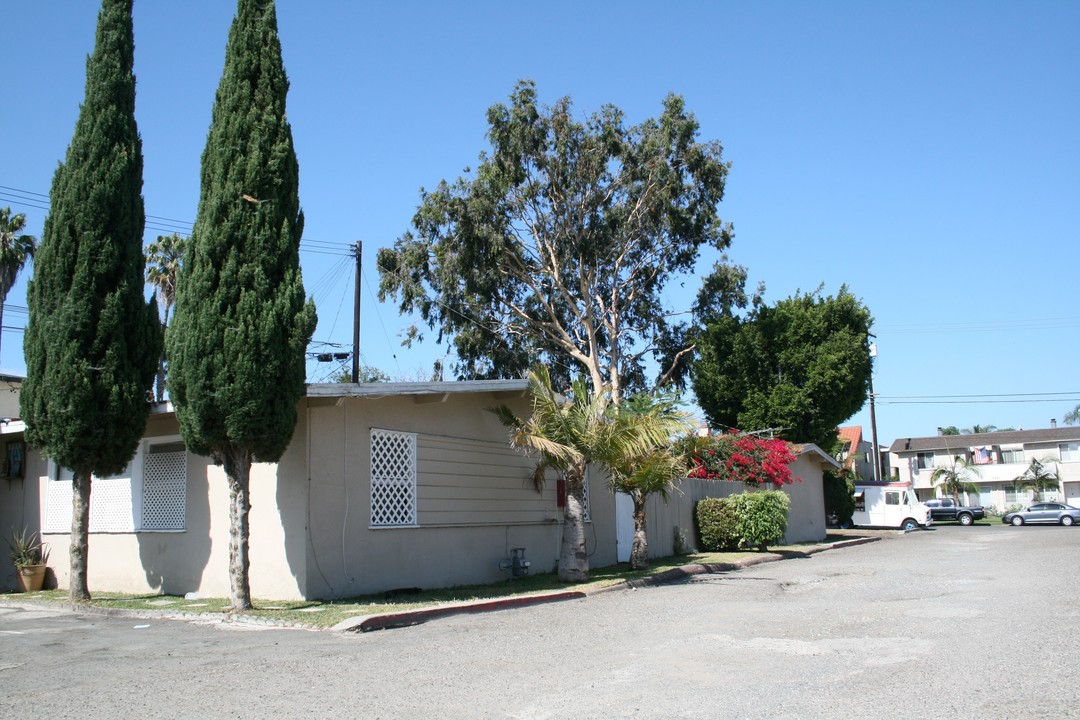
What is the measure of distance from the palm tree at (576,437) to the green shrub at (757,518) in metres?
8.13

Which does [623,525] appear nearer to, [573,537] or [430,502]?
[573,537]

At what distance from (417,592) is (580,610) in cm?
315

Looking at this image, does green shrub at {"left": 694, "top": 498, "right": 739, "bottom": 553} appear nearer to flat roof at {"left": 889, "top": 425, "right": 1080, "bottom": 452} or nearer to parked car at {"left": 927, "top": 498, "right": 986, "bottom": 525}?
parked car at {"left": 927, "top": 498, "right": 986, "bottom": 525}

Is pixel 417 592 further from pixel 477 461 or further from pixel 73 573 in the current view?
pixel 73 573

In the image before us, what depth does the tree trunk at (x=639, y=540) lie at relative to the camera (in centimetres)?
1861

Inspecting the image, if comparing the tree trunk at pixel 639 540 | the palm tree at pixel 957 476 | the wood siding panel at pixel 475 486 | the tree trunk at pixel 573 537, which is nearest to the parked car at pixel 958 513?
the palm tree at pixel 957 476

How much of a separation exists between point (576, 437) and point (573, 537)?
173cm

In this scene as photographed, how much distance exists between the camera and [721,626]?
34.5 ft

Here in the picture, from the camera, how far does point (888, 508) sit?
139ft

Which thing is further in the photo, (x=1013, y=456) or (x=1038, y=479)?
(x=1013, y=456)

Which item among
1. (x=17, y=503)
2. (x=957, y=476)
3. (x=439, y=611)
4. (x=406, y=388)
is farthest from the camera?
(x=957, y=476)

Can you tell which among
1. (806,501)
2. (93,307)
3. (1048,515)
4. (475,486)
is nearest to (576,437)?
(475,486)

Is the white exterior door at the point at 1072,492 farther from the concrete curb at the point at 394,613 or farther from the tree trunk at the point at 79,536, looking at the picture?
the tree trunk at the point at 79,536

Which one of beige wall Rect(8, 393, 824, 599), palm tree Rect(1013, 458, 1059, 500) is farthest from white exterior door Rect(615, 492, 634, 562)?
palm tree Rect(1013, 458, 1059, 500)
